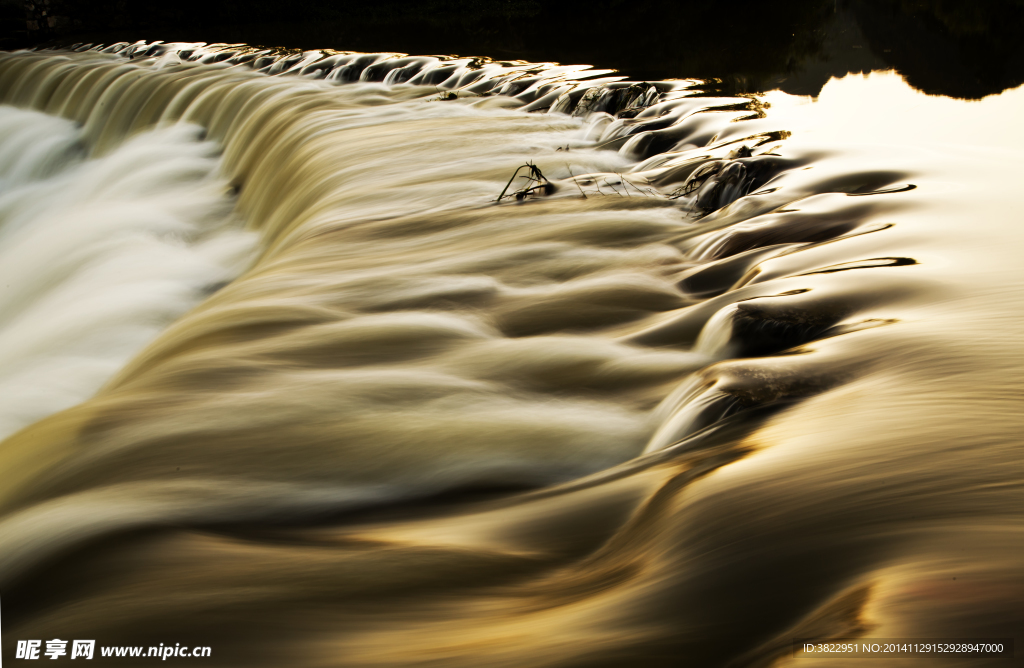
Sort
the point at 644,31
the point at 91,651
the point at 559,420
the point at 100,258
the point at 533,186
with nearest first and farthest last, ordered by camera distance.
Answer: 1. the point at 91,651
2. the point at 559,420
3. the point at 533,186
4. the point at 100,258
5. the point at 644,31

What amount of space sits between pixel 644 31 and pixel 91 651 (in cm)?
1248

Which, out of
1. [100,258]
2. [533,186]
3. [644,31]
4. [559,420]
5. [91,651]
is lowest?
[91,651]

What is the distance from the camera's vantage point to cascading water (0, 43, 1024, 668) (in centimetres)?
121

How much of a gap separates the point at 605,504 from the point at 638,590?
1.18ft

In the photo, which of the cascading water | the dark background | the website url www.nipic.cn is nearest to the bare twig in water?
the cascading water

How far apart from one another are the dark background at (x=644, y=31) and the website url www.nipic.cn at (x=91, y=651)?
18.1ft

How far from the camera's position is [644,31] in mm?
12367

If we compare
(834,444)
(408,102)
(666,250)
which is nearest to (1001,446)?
(834,444)

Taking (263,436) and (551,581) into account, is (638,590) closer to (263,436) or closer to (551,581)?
(551,581)

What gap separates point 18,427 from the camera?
2.84 meters

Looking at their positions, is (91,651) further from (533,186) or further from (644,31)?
(644,31)

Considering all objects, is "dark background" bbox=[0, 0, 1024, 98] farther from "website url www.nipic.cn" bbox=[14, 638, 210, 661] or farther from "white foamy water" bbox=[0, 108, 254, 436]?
"website url www.nipic.cn" bbox=[14, 638, 210, 661]

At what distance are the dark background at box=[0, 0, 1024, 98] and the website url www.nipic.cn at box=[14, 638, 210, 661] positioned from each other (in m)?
5.51

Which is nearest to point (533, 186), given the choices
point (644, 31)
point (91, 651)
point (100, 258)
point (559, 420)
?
point (559, 420)
